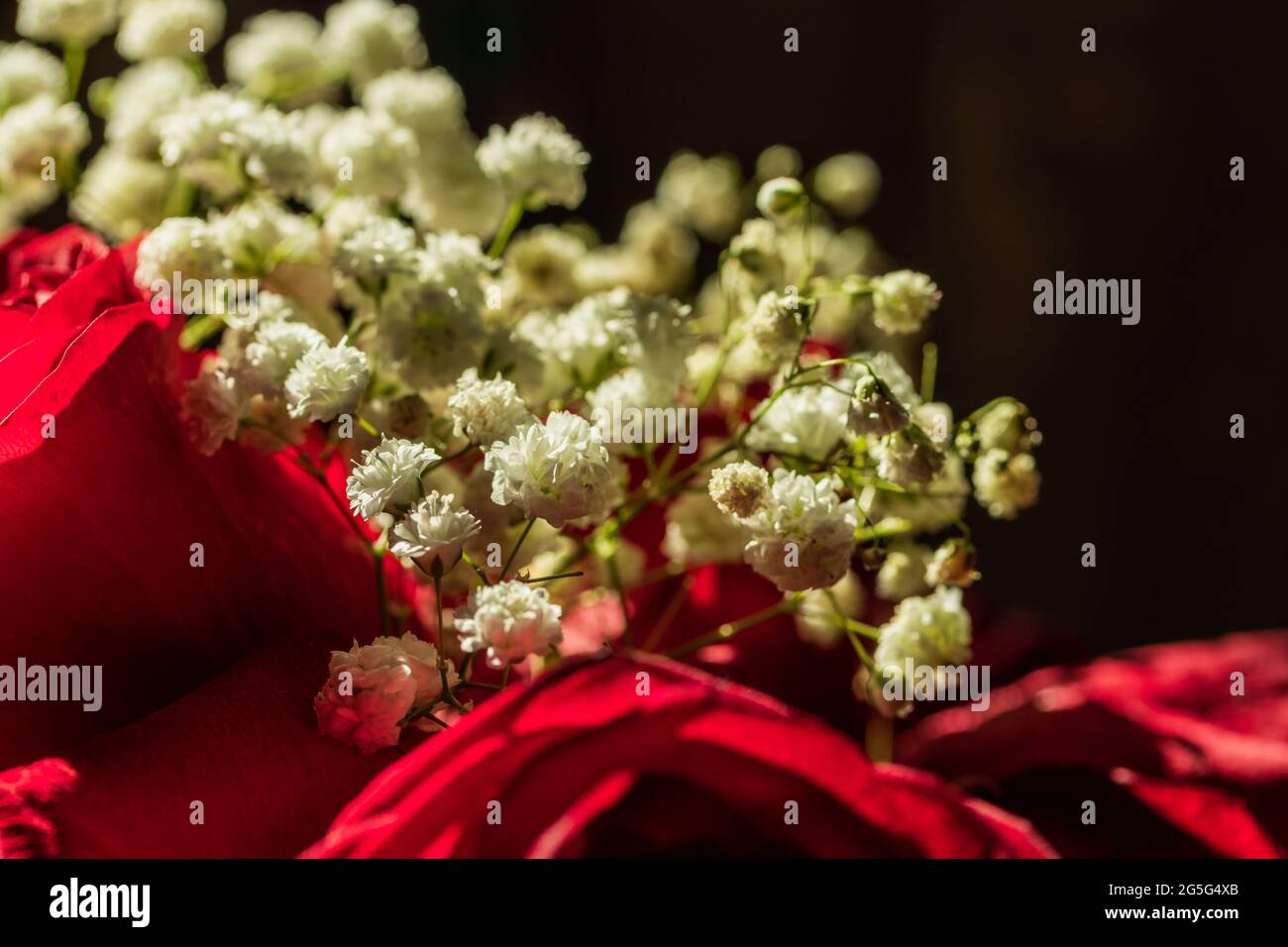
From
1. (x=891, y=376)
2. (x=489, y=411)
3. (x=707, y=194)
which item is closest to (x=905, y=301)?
(x=891, y=376)

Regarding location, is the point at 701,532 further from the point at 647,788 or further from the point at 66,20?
the point at 66,20

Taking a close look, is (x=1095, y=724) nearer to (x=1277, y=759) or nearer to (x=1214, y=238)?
(x=1277, y=759)

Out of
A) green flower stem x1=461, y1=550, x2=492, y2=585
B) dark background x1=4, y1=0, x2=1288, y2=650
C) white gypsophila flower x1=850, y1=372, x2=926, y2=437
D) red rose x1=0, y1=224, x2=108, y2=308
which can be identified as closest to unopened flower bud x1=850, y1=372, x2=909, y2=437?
white gypsophila flower x1=850, y1=372, x2=926, y2=437

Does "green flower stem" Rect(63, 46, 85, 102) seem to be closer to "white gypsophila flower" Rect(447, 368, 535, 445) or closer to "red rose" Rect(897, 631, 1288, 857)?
"white gypsophila flower" Rect(447, 368, 535, 445)

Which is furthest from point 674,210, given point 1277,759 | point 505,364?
point 1277,759

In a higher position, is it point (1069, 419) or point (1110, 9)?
point (1110, 9)

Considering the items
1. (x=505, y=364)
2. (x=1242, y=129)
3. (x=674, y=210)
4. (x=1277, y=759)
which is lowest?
(x=1277, y=759)
